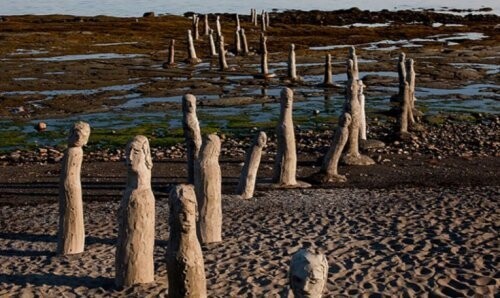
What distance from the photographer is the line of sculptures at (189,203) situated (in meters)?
9.55

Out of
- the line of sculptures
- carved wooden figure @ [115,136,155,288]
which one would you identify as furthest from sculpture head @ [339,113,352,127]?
carved wooden figure @ [115,136,155,288]

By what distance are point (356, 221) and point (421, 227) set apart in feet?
4.32

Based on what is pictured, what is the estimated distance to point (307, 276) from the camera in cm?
632

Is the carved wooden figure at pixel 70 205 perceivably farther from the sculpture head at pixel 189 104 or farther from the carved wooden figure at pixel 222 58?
the carved wooden figure at pixel 222 58

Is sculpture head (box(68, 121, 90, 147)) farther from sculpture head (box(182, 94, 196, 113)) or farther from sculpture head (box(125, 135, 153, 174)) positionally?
sculpture head (box(182, 94, 196, 113))

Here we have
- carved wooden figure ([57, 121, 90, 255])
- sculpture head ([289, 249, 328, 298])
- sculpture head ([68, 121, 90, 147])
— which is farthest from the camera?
carved wooden figure ([57, 121, 90, 255])

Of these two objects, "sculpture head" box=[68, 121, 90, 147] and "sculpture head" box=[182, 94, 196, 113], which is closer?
"sculpture head" box=[68, 121, 90, 147]

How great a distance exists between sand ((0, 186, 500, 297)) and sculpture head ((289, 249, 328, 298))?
4678 millimetres

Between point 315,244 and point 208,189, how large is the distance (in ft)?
6.91

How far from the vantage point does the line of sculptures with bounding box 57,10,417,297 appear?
31.3ft

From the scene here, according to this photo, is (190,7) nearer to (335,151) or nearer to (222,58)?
(222,58)

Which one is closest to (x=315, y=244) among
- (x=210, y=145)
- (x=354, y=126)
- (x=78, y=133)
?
(x=210, y=145)

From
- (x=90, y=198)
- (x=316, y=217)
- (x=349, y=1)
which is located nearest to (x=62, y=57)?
(x=90, y=198)

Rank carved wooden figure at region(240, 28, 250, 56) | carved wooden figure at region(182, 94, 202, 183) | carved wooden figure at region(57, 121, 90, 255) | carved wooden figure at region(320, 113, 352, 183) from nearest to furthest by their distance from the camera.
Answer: carved wooden figure at region(57, 121, 90, 255) → carved wooden figure at region(182, 94, 202, 183) → carved wooden figure at region(320, 113, 352, 183) → carved wooden figure at region(240, 28, 250, 56)
